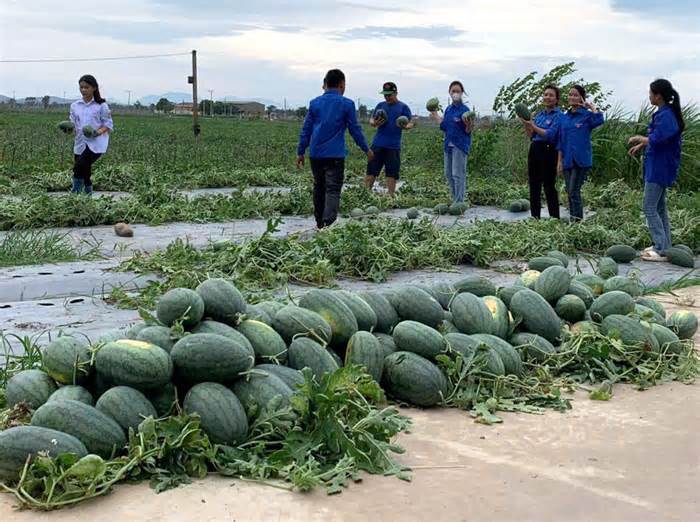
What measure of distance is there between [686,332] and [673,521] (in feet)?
8.43

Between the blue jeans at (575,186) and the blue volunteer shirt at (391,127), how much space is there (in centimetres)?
327

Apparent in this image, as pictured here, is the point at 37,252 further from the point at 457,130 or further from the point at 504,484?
the point at 457,130

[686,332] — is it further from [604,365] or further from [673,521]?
[673,521]

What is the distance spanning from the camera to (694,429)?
3840 mm

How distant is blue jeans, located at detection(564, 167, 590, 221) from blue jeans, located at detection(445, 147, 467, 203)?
6.71 ft

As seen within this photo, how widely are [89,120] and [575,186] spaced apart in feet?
20.9

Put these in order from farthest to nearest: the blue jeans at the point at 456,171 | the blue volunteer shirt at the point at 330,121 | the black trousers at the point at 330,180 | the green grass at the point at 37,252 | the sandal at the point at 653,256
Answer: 1. the blue jeans at the point at 456,171
2. the black trousers at the point at 330,180
3. the blue volunteer shirt at the point at 330,121
4. the sandal at the point at 653,256
5. the green grass at the point at 37,252

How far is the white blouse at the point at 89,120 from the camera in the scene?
10703 mm

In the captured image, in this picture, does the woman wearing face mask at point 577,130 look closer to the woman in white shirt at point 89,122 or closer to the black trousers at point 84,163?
the woman in white shirt at point 89,122

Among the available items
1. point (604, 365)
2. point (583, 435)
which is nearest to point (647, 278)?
point (604, 365)

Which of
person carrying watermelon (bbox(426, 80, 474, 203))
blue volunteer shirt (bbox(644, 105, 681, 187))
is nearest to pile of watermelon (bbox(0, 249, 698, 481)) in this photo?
blue volunteer shirt (bbox(644, 105, 681, 187))

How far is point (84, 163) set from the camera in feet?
36.0

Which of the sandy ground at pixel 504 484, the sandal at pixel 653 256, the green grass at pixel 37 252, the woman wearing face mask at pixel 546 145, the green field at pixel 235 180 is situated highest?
the woman wearing face mask at pixel 546 145

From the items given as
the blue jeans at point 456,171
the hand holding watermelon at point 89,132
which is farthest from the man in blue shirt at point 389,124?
the hand holding watermelon at point 89,132
